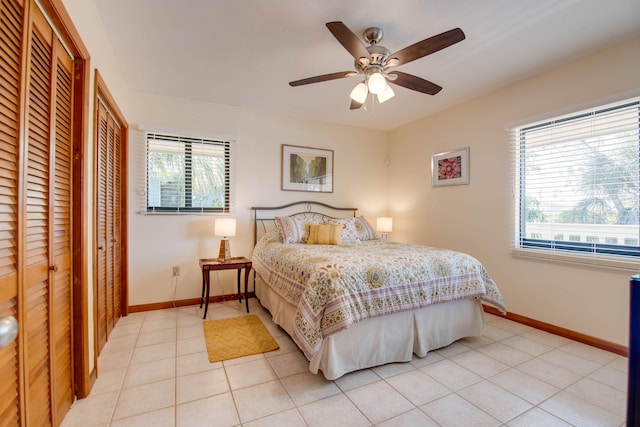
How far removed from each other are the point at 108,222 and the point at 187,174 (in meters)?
1.17

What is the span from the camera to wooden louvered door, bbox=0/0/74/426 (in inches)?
40.9

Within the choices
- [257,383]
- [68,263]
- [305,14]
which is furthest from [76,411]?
[305,14]

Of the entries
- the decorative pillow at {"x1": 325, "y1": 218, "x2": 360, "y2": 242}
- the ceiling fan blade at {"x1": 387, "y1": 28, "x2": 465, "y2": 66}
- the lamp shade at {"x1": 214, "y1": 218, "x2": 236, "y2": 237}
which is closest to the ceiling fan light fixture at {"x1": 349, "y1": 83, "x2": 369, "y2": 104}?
the ceiling fan blade at {"x1": 387, "y1": 28, "x2": 465, "y2": 66}

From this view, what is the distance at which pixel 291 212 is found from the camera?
4121 mm

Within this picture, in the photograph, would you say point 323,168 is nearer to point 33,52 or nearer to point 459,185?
point 459,185

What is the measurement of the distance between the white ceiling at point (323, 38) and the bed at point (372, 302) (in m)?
1.78

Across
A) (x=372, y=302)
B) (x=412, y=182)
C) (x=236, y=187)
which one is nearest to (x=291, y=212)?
(x=236, y=187)

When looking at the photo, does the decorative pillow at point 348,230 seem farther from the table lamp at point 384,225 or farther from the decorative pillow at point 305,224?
the table lamp at point 384,225

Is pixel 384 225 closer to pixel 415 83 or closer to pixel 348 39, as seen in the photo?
pixel 415 83

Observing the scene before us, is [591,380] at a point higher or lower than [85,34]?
lower

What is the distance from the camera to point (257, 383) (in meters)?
1.95

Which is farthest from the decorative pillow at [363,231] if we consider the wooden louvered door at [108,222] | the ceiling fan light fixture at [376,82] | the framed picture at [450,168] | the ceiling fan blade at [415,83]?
the wooden louvered door at [108,222]

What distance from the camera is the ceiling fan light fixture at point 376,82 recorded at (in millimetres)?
2080

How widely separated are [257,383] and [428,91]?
104 inches
